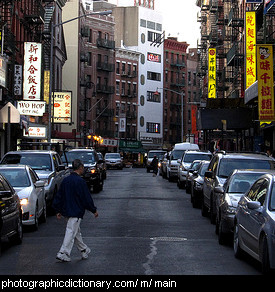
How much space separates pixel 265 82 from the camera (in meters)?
31.8

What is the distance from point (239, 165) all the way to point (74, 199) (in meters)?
8.23

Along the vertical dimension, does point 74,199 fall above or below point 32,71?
below

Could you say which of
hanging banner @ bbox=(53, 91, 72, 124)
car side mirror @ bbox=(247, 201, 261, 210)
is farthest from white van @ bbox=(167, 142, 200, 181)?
car side mirror @ bbox=(247, 201, 261, 210)

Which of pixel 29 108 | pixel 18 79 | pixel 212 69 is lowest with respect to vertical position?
pixel 29 108

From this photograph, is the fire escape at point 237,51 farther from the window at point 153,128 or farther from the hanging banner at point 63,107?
the window at point 153,128

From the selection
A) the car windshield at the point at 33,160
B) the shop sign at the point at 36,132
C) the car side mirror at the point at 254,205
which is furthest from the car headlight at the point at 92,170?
the car side mirror at the point at 254,205

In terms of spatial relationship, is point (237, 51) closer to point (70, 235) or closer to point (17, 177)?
point (17, 177)

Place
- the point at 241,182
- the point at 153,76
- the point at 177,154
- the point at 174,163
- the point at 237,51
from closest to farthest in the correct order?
the point at 241,182
the point at 174,163
the point at 177,154
the point at 237,51
the point at 153,76

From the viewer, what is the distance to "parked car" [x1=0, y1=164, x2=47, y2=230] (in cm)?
1673

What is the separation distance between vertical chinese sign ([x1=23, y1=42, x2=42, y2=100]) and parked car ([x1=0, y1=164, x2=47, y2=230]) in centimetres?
2566

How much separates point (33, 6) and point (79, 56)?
39.1m

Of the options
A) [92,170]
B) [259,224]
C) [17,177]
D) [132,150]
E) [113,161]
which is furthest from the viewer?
[132,150]

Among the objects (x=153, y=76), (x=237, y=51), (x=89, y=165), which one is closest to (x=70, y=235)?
(x=89, y=165)

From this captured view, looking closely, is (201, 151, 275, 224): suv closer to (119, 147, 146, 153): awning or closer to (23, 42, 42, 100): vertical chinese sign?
(23, 42, 42, 100): vertical chinese sign
